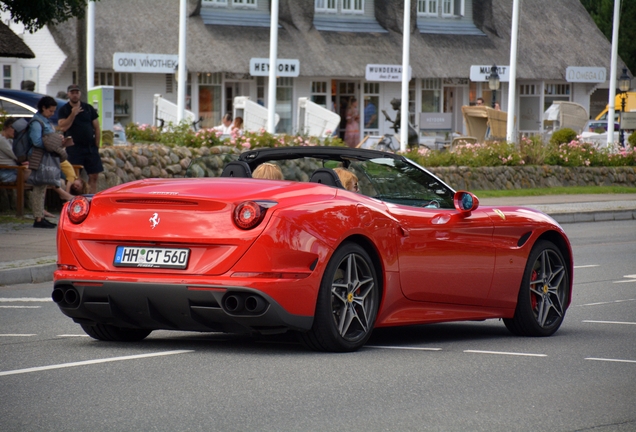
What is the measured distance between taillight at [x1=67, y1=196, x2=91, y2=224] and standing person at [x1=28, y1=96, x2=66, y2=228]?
917cm

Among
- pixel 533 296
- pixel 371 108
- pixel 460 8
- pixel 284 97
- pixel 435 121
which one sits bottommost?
pixel 533 296

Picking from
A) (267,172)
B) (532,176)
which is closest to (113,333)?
(267,172)

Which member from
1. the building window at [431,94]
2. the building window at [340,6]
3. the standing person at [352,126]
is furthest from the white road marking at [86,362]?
the building window at [431,94]

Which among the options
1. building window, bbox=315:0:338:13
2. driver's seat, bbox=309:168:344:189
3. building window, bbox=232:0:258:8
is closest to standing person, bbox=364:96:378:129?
building window, bbox=315:0:338:13

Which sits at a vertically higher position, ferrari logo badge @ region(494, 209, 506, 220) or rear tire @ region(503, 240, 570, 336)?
ferrari logo badge @ region(494, 209, 506, 220)

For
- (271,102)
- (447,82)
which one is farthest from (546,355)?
(447,82)

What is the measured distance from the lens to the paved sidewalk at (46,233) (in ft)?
41.0

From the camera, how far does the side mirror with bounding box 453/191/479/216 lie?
7.98 metres

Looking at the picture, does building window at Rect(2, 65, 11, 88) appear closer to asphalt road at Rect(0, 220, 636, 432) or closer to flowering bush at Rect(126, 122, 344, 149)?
flowering bush at Rect(126, 122, 344, 149)

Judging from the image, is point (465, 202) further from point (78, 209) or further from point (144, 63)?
point (144, 63)

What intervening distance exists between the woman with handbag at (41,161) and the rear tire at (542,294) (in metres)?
9.18

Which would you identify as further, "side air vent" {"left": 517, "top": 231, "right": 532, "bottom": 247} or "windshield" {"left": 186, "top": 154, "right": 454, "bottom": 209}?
"side air vent" {"left": 517, "top": 231, "right": 532, "bottom": 247}

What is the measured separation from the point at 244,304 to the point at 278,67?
34.8 m

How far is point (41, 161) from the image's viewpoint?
53.3ft
